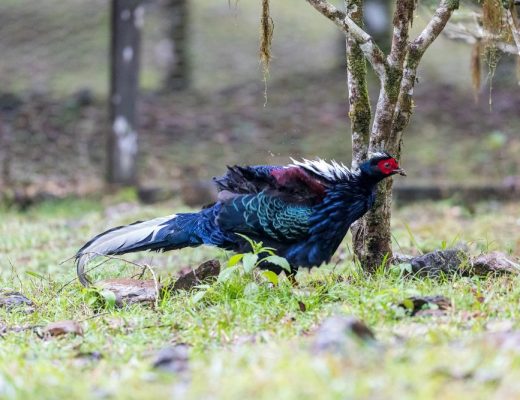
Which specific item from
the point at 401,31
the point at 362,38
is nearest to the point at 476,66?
the point at 401,31

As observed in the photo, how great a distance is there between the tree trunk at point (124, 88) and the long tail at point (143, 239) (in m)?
5.70

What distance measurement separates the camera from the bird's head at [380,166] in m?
5.26

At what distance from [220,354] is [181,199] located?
7.22 meters

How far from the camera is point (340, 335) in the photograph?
320cm

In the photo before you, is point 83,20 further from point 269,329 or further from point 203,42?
point 269,329

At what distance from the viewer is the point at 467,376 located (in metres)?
2.92

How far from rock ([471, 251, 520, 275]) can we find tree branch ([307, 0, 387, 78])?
1303 mm

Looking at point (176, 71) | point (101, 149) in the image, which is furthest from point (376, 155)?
point (176, 71)

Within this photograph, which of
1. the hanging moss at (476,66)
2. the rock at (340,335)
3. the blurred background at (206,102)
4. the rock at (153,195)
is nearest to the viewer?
the rock at (340,335)

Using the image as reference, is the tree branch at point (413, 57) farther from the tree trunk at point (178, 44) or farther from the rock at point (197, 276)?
Result: the tree trunk at point (178, 44)

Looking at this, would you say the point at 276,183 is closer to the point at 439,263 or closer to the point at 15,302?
the point at 439,263

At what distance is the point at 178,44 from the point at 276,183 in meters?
11.3

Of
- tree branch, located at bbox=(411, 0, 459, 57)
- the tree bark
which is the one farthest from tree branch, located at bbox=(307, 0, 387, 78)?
tree branch, located at bbox=(411, 0, 459, 57)

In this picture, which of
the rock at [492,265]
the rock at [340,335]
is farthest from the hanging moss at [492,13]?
the rock at [340,335]
